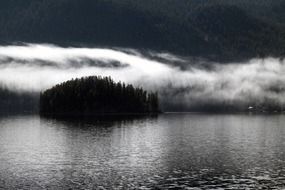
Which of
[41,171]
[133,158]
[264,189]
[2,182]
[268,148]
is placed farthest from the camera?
[268,148]

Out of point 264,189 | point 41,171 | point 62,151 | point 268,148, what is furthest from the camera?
point 268,148

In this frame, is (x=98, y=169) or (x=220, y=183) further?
(x=98, y=169)

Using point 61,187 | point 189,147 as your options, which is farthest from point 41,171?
point 189,147

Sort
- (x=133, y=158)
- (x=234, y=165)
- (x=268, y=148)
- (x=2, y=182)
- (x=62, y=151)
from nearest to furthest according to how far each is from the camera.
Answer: (x=2, y=182) → (x=234, y=165) → (x=133, y=158) → (x=62, y=151) → (x=268, y=148)

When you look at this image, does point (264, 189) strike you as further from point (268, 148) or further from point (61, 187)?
point (268, 148)

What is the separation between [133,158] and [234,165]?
32.7 m

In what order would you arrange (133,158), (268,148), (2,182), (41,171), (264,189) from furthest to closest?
(268,148)
(133,158)
(41,171)
(2,182)
(264,189)

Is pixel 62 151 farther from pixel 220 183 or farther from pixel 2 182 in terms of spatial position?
pixel 220 183

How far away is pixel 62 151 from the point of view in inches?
7003

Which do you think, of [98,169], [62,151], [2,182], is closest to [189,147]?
[62,151]

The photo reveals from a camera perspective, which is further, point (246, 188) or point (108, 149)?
point (108, 149)

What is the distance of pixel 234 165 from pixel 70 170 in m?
44.7

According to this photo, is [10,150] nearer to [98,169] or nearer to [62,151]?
[62,151]

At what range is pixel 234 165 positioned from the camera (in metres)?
145
